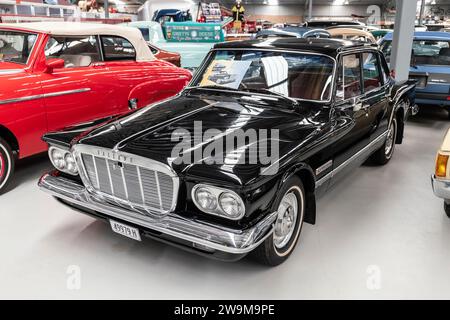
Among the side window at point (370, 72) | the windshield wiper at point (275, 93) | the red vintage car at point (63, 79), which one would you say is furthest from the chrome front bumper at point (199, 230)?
the side window at point (370, 72)

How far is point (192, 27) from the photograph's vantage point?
30.5 feet

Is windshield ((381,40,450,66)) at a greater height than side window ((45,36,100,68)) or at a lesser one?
lesser

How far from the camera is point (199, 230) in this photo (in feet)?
7.50

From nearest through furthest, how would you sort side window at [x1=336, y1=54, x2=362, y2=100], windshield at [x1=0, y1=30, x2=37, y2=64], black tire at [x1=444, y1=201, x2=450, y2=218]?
side window at [x1=336, y1=54, x2=362, y2=100]
black tire at [x1=444, y1=201, x2=450, y2=218]
windshield at [x1=0, y1=30, x2=37, y2=64]

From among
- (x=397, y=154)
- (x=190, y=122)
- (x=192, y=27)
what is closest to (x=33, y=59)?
(x=190, y=122)

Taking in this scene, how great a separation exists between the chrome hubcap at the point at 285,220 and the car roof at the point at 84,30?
3.17 meters

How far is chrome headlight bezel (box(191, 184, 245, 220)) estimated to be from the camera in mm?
2254

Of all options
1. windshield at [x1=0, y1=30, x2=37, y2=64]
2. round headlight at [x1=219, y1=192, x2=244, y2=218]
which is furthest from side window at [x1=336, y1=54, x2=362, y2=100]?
windshield at [x1=0, y1=30, x2=37, y2=64]

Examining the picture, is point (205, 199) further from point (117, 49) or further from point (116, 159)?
point (117, 49)

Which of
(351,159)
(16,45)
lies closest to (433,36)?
(351,159)

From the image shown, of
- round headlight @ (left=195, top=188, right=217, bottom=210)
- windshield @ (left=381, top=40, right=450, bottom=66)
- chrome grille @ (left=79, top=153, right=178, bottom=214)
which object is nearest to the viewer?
round headlight @ (left=195, top=188, right=217, bottom=210)

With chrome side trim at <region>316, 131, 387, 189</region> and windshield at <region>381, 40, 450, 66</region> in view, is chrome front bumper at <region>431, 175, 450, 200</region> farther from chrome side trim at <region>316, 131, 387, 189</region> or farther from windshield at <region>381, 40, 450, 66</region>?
windshield at <region>381, 40, 450, 66</region>

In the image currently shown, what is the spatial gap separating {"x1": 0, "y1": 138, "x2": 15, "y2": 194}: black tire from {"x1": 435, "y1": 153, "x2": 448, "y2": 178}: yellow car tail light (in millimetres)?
3896

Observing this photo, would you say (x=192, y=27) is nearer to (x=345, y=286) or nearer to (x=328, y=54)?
(x=328, y=54)
